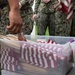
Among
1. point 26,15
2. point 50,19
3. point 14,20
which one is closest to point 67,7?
point 50,19

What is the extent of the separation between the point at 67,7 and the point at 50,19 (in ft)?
1.01

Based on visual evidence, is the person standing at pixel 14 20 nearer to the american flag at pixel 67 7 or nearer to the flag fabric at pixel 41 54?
the flag fabric at pixel 41 54

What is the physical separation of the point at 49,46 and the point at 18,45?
146 millimetres

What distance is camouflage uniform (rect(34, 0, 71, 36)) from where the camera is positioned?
2732mm

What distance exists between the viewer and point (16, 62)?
1.01 m

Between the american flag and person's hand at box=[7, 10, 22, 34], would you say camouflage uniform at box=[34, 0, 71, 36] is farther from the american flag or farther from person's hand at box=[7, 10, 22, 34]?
person's hand at box=[7, 10, 22, 34]

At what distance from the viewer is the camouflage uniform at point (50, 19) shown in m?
2.73

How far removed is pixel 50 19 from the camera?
112 inches

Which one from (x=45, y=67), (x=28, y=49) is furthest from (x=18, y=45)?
(x=45, y=67)

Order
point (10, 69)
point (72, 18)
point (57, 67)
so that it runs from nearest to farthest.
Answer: point (57, 67)
point (10, 69)
point (72, 18)

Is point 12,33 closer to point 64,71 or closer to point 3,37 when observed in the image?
point 3,37

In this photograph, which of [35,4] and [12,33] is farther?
[35,4]

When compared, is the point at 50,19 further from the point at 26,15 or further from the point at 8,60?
the point at 8,60

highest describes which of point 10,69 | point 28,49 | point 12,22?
point 12,22
